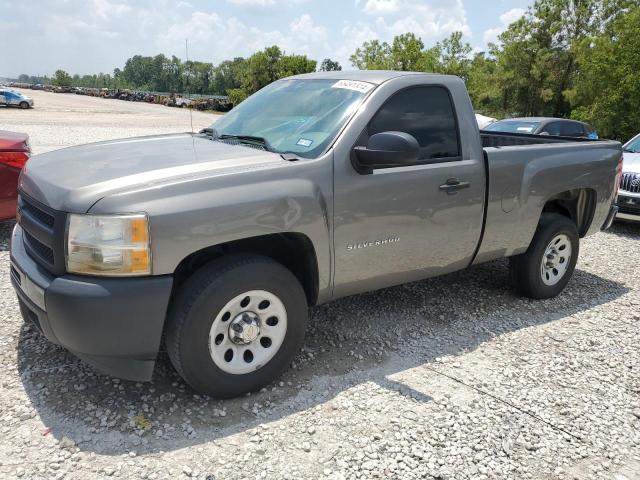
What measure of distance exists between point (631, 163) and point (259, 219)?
7529 millimetres

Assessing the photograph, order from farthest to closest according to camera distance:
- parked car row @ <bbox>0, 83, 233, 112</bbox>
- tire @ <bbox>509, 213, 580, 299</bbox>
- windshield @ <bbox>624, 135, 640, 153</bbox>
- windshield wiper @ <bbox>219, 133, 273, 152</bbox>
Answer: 1. parked car row @ <bbox>0, 83, 233, 112</bbox>
2. windshield @ <bbox>624, 135, 640, 153</bbox>
3. tire @ <bbox>509, 213, 580, 299</bbox>
4. windshield wiper @ <bbox>219, 133, 273, 152</bbox>

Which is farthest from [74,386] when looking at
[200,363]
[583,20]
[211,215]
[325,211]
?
[583,20]

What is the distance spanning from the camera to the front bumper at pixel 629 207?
801 cm

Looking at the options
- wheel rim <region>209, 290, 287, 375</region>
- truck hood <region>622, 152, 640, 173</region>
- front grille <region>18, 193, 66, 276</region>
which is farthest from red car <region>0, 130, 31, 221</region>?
truck hood <region>622, 152, 640, 173</region>

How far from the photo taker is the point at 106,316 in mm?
2678

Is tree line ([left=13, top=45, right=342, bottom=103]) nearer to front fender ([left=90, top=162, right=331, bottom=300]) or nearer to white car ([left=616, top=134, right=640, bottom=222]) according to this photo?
front fender ([left=90, top=162, right=331, bottom=300])

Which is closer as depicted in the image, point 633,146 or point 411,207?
point 411,207

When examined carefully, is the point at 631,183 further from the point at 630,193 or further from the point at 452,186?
the point at 452,186

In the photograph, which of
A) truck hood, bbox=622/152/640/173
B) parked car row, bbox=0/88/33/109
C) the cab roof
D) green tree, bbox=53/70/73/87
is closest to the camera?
the cab roof

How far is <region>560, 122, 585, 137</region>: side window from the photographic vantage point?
1301 cm

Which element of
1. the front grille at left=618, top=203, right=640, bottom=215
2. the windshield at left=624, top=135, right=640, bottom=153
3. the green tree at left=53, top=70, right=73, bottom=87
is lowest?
the front grille at left=618, top=203, right=640, bottom=215

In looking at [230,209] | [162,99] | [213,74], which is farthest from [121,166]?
[213,74]

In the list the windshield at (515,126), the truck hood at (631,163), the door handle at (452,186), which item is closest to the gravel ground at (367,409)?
the door handle at (452,186)

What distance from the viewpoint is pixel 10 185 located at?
19.1 feet
